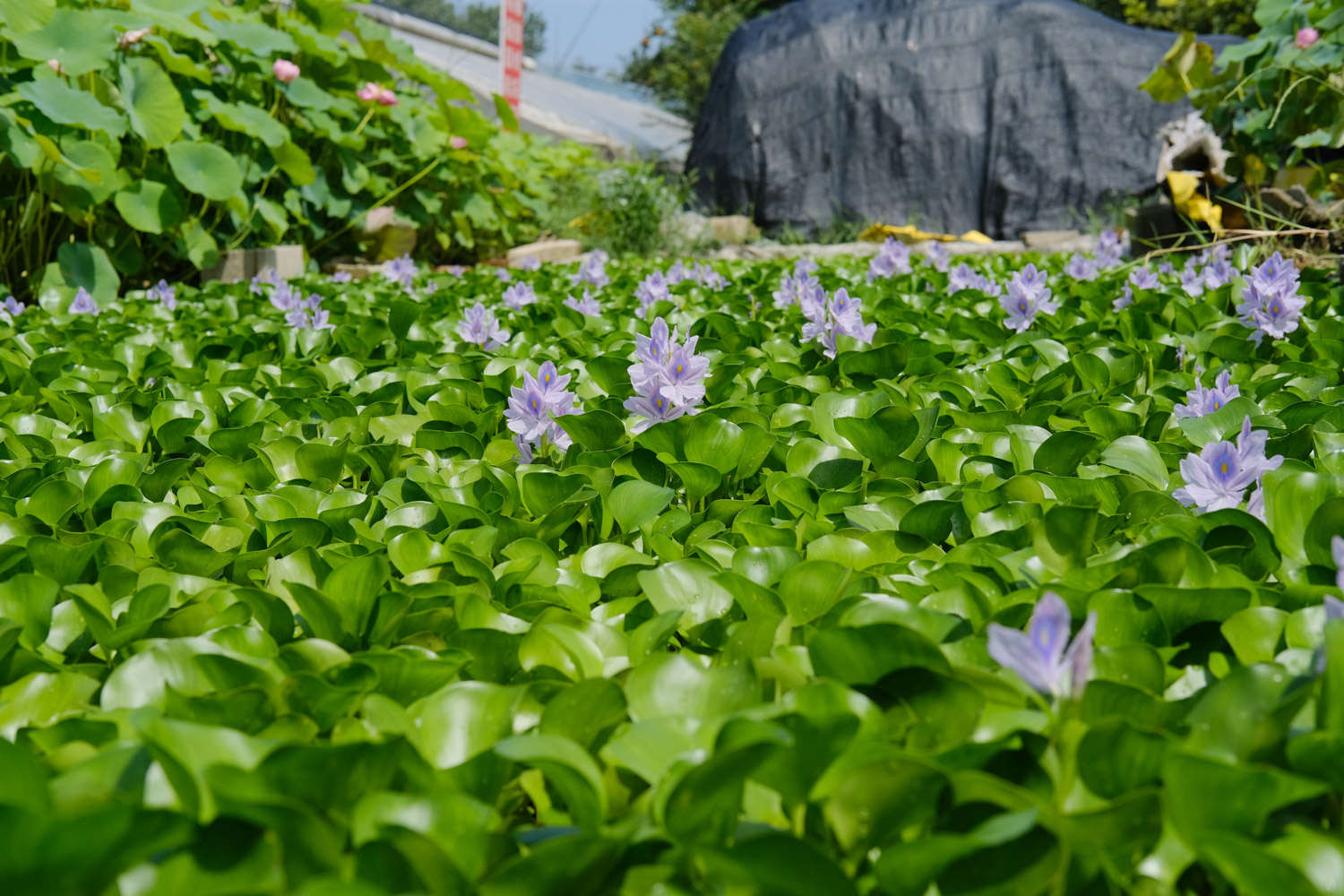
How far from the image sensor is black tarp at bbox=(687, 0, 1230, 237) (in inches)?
521

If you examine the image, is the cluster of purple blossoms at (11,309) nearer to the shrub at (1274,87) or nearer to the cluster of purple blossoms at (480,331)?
the cluster of purple blossoms at (480,331)

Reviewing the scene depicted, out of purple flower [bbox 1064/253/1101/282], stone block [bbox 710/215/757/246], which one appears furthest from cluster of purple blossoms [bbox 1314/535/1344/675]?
stone block [bbox 710/215/757/246]

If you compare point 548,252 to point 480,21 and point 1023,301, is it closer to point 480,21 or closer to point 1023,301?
point 1023,301

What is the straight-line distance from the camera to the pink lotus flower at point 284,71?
5.98 m

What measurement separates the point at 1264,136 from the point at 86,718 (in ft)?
21.7

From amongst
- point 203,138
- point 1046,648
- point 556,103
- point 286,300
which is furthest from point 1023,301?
point 556,103

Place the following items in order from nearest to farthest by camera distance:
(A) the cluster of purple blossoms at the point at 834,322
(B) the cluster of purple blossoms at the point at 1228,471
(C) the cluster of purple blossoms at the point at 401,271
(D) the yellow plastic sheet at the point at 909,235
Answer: (B) the cluster of purple blossoms at the point at 1228,471 → (A) the cluster of purple blossoms at the point at 834,322 → (C) the cluster of purple blossoms at the point at 401,271 → (D) the yellow plastic sheet at the point at 909,235

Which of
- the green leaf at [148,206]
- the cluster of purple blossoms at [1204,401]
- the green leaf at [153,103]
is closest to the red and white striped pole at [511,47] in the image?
the green leaf at [153,103]

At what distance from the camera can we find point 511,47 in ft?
42.9

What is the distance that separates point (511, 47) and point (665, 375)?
12.6 meters

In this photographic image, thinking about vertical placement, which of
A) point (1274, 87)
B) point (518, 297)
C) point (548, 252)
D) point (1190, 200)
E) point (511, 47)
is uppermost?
point (1274, 87)

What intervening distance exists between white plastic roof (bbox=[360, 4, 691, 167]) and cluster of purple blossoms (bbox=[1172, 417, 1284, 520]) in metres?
18.9

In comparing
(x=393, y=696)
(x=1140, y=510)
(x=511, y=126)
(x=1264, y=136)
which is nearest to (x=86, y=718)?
(x=393, y=696)

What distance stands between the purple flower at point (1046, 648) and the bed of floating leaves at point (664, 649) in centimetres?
4
